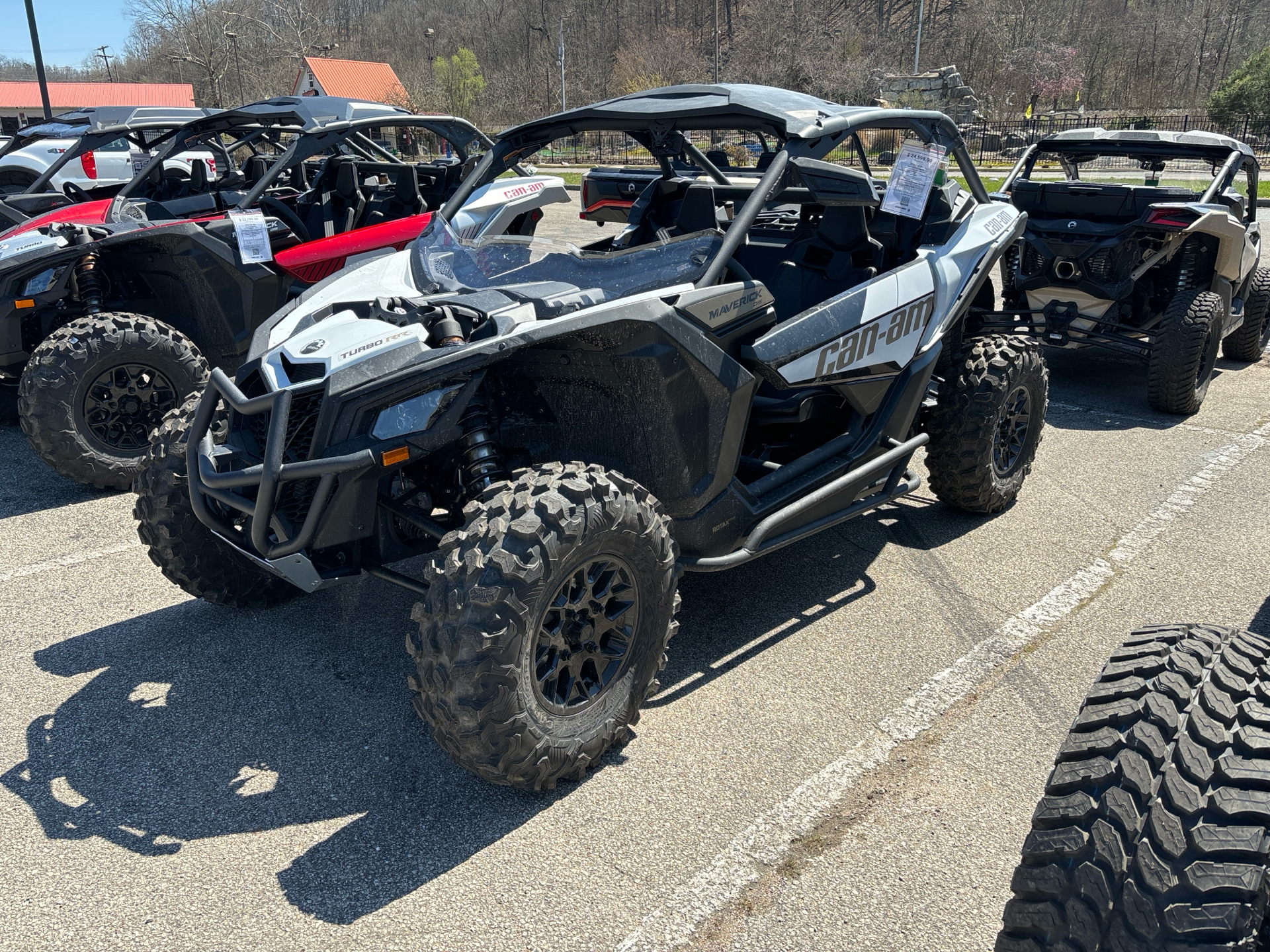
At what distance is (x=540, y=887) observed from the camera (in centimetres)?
258

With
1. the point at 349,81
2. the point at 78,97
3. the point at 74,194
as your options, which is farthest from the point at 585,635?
the point at 349,81

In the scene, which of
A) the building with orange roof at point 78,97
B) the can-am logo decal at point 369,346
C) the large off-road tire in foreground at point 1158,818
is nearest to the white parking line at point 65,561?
the can-am logo decal at point 369,346

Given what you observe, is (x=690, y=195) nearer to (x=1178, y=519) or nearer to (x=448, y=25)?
(x=1178, y=519)

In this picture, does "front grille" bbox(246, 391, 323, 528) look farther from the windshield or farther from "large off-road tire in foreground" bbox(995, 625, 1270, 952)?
"large off-road tire in foreground" bbox(995, 625, 1270, 952)

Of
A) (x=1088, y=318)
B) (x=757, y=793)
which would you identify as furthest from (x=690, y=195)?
(x=1088, y=318)

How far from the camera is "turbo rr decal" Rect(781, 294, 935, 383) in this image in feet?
12.1

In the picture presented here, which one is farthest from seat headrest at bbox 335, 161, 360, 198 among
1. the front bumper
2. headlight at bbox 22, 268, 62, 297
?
the front bumper

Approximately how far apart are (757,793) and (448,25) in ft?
364

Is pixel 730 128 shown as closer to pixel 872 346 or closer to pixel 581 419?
pixel 872 346

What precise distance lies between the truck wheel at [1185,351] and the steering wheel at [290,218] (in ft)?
20.6

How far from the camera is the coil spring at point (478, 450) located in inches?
121

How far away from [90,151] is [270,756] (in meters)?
7.41

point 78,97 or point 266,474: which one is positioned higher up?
point 78,97

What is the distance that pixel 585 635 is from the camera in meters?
2.95
